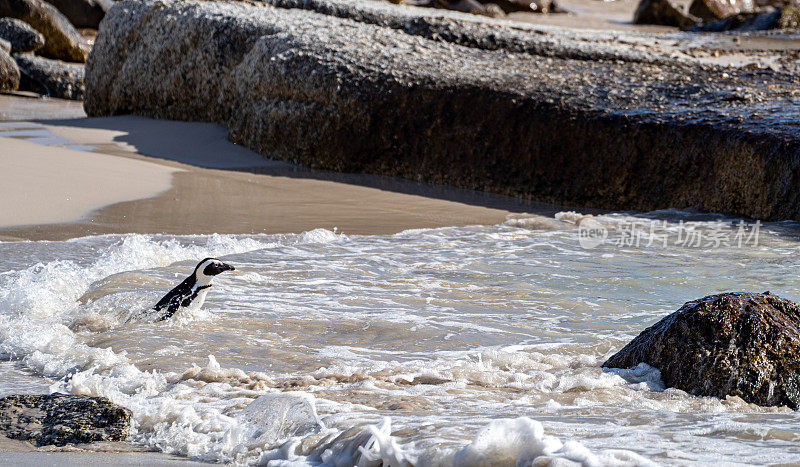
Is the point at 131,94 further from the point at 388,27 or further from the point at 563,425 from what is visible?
the point at 563,425

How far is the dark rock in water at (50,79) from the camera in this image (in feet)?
44.9

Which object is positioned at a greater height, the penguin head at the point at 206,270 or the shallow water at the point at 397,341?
the penguin head at the point at 206,270

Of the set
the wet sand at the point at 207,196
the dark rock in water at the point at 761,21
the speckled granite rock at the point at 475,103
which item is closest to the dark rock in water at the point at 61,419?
the wet sand at the point at 207,196

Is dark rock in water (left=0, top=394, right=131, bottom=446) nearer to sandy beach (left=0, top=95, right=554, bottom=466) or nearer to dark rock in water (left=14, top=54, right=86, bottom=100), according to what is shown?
sandy beach (left=0, top=95, right=554, bottom=466)

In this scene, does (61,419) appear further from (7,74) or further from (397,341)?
(7,74)

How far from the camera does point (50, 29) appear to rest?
54.7 feet

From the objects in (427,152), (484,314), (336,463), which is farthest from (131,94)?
(336,463)

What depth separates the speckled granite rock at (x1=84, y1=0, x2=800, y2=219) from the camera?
21.6 feet

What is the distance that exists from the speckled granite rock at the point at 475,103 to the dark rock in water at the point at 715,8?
1659 centimetres

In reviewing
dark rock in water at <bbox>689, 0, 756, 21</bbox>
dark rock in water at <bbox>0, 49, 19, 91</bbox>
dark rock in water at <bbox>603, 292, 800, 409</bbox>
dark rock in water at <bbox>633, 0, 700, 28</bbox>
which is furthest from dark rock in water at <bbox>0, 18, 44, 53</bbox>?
dark rock in water at <bbox>689, 0, 756, 21</bbox>

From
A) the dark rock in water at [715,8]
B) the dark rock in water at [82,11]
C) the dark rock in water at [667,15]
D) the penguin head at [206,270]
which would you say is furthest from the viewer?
the dark rock in water at [715,8]

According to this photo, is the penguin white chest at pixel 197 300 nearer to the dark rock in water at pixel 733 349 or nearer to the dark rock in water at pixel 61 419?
the dark rock in water at pixel 61 419

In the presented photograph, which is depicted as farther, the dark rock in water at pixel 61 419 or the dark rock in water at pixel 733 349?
the dark rock in water at pixel 733 349

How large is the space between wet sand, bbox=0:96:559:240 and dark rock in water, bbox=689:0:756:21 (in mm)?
19658
